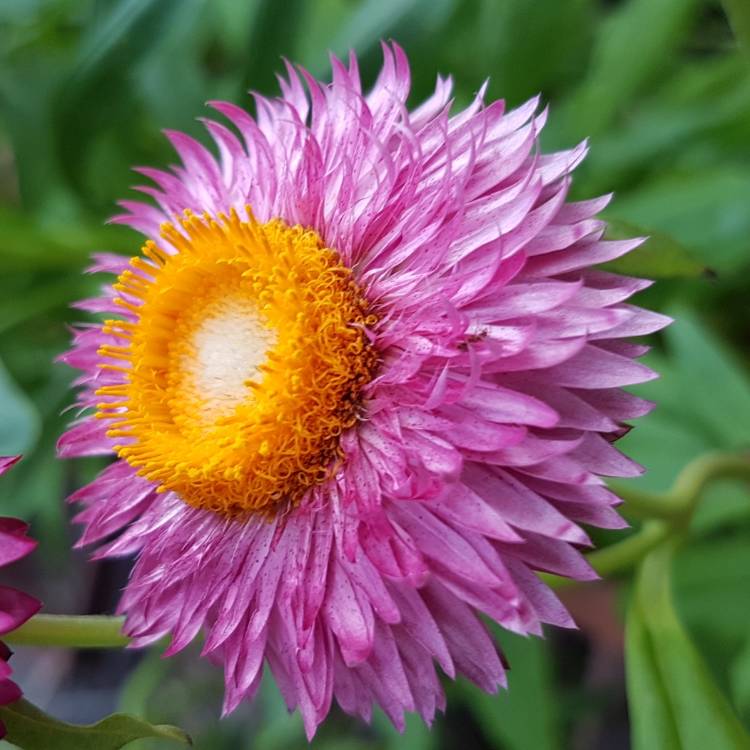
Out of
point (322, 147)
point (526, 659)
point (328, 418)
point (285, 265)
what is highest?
point (322, 147)

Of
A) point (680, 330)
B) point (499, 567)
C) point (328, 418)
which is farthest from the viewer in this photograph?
point (680, 330)

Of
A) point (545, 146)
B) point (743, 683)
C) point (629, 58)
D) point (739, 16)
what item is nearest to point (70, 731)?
point (743, 683)

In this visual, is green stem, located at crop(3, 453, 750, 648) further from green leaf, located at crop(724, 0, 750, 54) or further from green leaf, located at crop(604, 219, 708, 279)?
green leaf, located at crop(724, 0, 750, 54)

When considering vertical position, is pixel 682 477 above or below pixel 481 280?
below

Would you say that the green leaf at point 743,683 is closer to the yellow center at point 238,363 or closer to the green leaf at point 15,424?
the yellow center at point 238,363

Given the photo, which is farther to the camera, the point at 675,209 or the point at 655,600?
the point at 675,209

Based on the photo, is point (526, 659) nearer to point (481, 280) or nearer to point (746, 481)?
point (746, 481)

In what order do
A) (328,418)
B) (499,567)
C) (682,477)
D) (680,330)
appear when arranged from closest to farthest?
(499,567) → (328,418) → (682,477) → (680,330)

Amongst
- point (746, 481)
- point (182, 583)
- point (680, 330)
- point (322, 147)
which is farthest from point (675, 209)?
point (182, 583)
